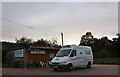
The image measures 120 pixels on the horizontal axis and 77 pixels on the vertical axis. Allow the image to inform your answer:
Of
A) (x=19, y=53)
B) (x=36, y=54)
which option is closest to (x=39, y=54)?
(x=36, y=54)

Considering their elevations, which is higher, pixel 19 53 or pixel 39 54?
pixel 19 53

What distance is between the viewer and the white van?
78.1 feet

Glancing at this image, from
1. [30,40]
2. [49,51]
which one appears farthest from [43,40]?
[49,51]

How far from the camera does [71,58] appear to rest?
958 inches

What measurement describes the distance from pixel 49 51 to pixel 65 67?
13677mm

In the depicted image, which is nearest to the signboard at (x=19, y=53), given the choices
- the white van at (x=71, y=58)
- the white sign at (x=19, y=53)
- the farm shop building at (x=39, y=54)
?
the white sign at (x=19, y=53)

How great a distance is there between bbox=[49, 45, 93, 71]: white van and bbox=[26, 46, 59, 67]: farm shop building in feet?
32.3

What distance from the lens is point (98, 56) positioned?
68312 mm

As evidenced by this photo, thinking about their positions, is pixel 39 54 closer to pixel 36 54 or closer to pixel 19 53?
pixel 36 54

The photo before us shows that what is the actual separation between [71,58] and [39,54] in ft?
40.9

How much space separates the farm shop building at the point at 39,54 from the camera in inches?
1393

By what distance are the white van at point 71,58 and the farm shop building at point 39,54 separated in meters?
9.86

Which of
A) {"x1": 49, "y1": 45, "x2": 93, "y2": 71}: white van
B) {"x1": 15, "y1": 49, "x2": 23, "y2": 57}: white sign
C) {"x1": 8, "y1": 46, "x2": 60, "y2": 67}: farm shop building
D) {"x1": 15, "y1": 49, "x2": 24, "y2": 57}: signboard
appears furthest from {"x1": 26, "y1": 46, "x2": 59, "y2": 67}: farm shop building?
{"x1": 49, "y1": 45, "x2": 93, "y2": 71}: white van

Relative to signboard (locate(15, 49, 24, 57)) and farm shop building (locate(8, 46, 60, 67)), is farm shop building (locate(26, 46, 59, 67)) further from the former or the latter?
signboard (locate(15, 49, 24, 57))
